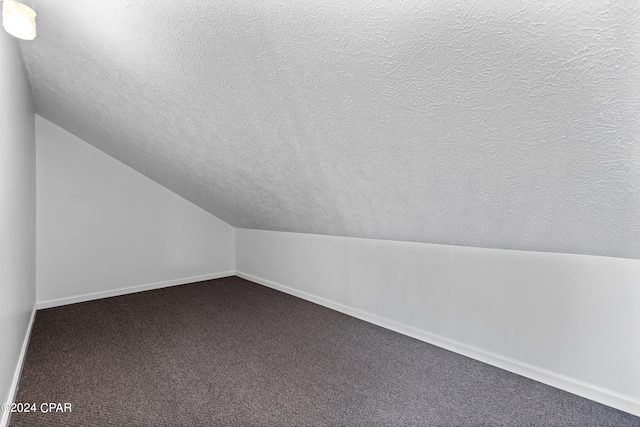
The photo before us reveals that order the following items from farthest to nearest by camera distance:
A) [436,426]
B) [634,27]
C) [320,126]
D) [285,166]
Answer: [285,166] < [320,126] < [436,426] < [634,27]

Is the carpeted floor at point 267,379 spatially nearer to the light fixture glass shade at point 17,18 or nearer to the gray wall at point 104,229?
the gray wall at point 104,229

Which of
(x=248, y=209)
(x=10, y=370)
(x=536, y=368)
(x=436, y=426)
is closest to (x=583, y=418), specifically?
(x=536, y=368)

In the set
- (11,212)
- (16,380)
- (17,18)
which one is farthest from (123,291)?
(17,18)

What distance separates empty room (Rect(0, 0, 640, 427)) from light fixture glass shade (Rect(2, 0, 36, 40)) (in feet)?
0.05

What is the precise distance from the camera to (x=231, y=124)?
2.11 m

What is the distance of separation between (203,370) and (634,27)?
7.85 ft

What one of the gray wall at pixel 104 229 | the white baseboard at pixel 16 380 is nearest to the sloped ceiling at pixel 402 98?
the gray wall at pixel 104 229

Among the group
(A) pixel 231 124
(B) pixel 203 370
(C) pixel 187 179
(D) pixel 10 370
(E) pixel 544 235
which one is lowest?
(B) pixel 203 370

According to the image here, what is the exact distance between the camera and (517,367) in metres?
2.11

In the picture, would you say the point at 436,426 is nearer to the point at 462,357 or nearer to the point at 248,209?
the point at 462,357

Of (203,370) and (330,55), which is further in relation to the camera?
(203,370)

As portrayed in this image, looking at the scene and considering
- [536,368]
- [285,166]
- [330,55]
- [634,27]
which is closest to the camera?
[634,27]

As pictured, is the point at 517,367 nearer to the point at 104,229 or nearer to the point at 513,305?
the point at 513,305

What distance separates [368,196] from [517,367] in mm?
1318
